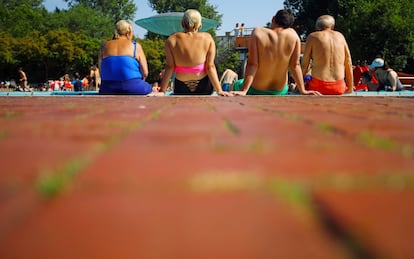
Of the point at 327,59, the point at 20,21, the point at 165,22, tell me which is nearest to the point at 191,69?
the point at 327,59

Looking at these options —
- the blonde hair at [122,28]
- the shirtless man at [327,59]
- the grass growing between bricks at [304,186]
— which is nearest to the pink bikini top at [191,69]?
the blonde hair at [122,28]

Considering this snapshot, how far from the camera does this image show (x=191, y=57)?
18.1 feet

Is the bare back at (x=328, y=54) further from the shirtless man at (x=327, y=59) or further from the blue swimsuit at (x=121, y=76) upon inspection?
the blue swimsuit at (x=121, y=76)

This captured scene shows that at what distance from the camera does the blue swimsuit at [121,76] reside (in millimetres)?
5270

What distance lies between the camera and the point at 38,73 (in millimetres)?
42594

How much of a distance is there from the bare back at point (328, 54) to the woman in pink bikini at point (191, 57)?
1550mm

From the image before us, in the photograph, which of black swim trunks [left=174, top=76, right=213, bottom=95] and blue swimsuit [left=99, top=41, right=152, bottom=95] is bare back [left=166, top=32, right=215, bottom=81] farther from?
blue swimsuit [left=99, top=41, right=152, bottom=95]

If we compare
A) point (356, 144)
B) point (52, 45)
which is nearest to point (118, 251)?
point (356, 144)

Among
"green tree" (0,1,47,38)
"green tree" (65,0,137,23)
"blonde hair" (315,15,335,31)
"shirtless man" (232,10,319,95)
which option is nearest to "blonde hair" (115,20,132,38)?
"shirtless man" (232,10,319,95)

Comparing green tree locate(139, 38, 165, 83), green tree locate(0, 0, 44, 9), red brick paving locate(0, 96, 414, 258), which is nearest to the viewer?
red brick paving locate(0, 96, 414, 258)

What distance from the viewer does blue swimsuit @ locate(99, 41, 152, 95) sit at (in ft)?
17.3

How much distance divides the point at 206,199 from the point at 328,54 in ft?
18.2

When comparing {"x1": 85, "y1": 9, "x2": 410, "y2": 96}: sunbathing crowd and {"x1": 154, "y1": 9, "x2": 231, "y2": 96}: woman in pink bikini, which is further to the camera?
{"x1": 154, "y1": 9, "x2": 231, "y2": 96}: woman in pink bikini

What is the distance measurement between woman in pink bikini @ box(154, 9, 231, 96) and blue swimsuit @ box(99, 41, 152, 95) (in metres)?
0.35
